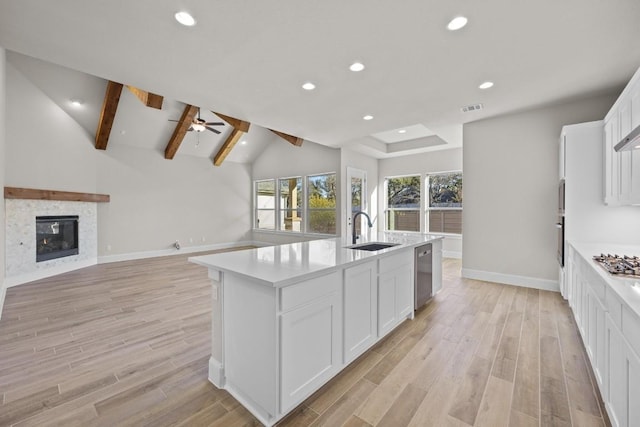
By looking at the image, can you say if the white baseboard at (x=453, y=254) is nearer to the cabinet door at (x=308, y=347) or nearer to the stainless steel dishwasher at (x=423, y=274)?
the stainless steel dishwasher at (x=423, y=274)

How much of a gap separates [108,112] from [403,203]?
6.93 metres

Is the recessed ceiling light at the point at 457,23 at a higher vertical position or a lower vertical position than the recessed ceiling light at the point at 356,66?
lower

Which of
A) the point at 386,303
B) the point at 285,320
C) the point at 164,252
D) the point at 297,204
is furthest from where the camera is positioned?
the point at 297,204

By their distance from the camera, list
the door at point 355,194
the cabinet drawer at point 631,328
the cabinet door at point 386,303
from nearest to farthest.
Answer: the cabinet drawer at point 631,328 < the cabinet door at point 386,303 < the door at point 355,194

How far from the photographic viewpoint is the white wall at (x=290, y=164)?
23.4 ft

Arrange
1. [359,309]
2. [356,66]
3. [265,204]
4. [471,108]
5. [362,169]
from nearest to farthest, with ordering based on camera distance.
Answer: [359,309], [356,66], [471,108], [362,169], [265,204]

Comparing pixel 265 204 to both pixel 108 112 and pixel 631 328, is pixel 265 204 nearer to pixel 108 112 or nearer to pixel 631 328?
pixel 108 112

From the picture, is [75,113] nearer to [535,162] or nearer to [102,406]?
[102,406]

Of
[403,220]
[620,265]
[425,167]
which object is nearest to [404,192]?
[403,220]

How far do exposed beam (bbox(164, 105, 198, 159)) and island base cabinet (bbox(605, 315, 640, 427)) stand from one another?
21.8 feet

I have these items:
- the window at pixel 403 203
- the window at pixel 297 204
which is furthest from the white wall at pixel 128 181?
the window at pixel 403 203

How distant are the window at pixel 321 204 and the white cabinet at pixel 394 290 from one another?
4.30m

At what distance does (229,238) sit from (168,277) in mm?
3750

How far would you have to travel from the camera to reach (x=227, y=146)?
7543 mm
